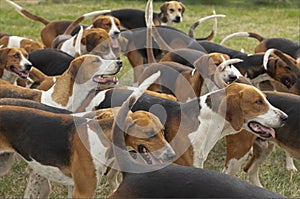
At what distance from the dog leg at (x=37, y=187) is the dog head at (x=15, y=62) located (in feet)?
5.95

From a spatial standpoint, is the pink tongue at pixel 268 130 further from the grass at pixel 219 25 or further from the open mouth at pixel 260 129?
the grass at pixel 219 25

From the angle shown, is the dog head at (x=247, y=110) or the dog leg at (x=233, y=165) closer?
the dog head at (x=247, y=110)

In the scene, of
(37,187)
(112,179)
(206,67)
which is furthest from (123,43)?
(37,187)

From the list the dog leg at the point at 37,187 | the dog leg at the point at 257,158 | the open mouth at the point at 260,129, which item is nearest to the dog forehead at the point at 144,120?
the open mouth at the point at 260,129

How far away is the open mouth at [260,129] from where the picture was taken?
16.9 ft

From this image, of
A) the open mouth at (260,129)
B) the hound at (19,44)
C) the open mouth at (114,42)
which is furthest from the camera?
the hound at (19,44)

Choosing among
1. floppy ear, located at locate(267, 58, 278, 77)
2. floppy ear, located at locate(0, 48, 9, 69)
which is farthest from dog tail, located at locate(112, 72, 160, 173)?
floppy ear, located at locate(267, 58, 278, 77)

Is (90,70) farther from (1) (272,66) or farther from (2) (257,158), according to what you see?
(1) (272,66)

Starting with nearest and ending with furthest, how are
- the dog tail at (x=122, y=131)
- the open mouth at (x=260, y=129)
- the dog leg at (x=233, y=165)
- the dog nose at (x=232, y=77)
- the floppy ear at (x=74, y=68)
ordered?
the dog tail at (x=122, y=131) < the open mouth at (x=260, y=129) < the dog leg at (x=233, y=165) < the floppy ear at (x=74, y=68) < the dog nose at (x=232, y=77)

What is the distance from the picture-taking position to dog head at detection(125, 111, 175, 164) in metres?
4.49

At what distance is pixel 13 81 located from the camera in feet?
23.9

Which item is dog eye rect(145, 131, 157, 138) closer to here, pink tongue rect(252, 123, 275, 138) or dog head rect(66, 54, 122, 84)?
pink tongue rect(252, 123, 275, 138)

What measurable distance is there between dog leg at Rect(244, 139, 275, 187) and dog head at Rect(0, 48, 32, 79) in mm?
2577

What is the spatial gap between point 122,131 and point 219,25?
11200 mm
